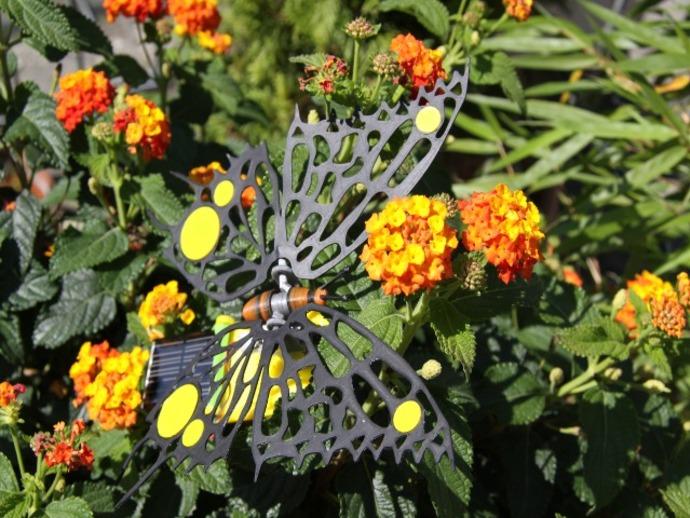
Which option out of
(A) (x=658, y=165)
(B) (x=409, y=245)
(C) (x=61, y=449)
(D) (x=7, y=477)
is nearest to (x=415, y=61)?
(B) (x=409, y=245)

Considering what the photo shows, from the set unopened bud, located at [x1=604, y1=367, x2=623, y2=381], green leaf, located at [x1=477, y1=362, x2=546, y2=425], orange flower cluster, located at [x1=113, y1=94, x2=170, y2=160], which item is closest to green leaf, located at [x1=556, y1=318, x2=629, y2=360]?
unopened bud, located at [x1=604, y1=367, x2=623, y2=381]

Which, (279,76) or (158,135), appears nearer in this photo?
(158,135)

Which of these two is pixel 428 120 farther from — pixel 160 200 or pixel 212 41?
pixel 212 41

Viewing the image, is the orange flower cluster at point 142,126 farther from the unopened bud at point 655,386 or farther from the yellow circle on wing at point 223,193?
the unopened bud at point 655,386

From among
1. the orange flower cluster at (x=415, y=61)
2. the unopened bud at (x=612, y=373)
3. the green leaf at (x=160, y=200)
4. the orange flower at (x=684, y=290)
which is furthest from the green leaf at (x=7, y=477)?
the orange flower at (x=684, y=290)

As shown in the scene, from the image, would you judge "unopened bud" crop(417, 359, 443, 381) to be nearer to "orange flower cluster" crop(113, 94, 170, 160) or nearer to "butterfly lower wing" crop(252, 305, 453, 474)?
"butterfly lower wing" crop(252, 305, 453, 474)

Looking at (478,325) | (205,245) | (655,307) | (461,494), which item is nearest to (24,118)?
(205,245)

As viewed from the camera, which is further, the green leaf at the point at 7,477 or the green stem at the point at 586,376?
the green stem at the point at 586,376

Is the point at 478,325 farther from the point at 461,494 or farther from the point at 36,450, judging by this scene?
the point at 36,450
